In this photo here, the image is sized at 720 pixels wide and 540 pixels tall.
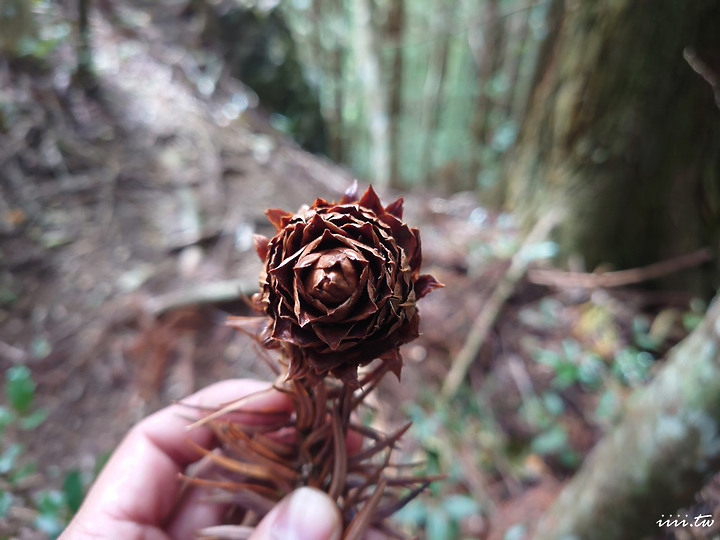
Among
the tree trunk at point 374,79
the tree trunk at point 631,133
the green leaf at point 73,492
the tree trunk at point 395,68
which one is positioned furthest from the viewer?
the tree trunk at point 395,68

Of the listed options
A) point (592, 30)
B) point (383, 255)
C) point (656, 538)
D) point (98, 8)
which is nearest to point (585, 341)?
point (656, 538)

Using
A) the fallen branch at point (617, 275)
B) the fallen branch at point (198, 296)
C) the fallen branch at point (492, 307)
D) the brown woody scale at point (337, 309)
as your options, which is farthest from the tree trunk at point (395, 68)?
the brown woody scale at point (337, 309)

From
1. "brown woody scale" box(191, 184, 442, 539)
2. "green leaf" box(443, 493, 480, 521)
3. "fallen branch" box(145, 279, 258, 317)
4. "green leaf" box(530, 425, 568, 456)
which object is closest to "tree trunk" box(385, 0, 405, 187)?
"fallen branch" box(145, 279, 258, 317)

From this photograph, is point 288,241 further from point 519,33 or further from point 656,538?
point 519,33

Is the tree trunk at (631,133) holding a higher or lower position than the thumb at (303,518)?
higher

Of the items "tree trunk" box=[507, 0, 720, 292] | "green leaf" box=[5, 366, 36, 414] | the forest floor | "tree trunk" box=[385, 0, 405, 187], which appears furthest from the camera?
"tree trunk" box=[385, 0, 405, 187]

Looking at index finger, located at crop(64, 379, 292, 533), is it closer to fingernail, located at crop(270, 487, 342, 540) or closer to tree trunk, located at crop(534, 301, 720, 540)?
fingernail, located at crop(270, 487, 342, 540)

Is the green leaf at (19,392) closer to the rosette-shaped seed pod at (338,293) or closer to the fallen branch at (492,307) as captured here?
the rosette-shaped seed pod at (338,293)
